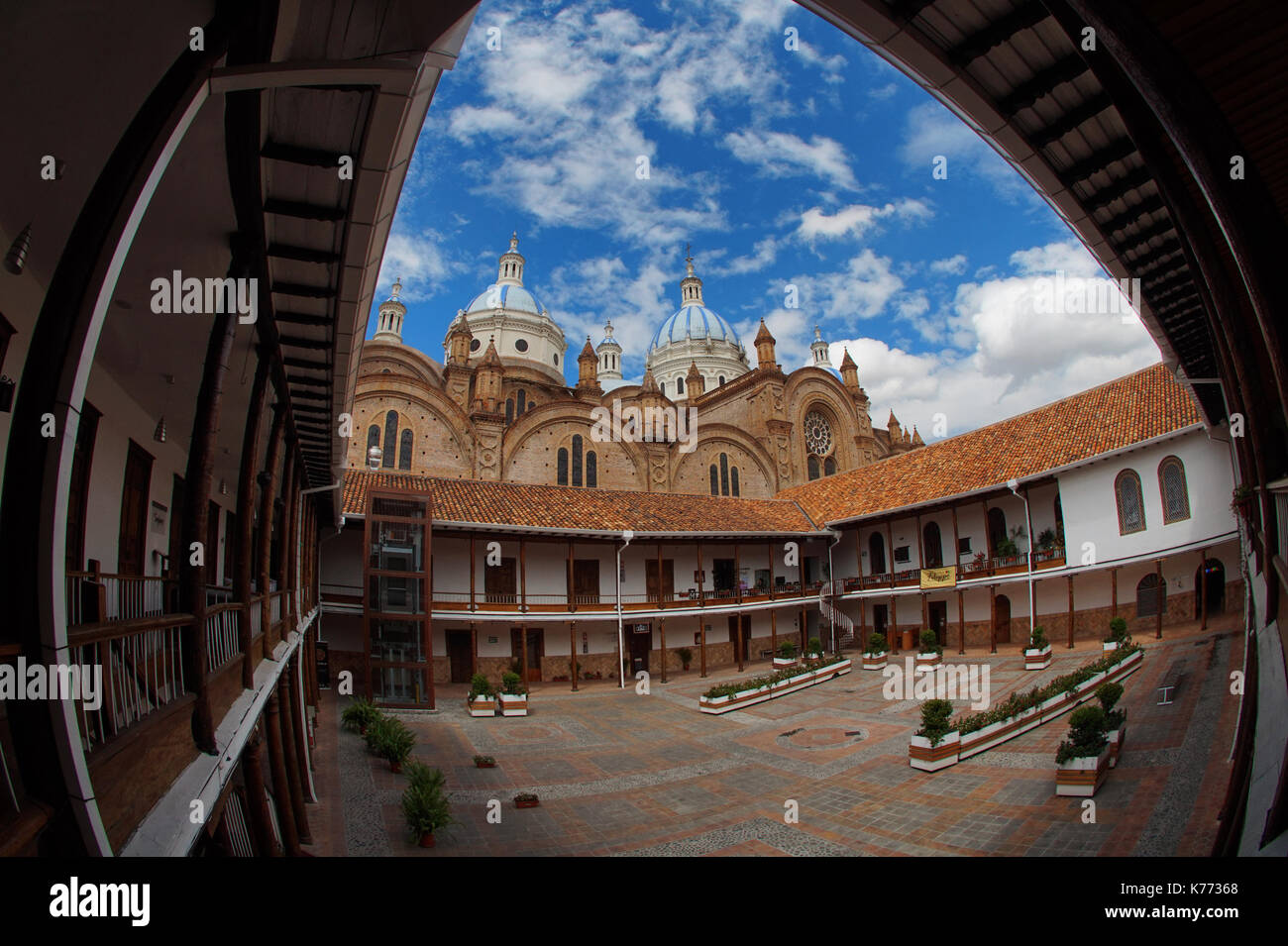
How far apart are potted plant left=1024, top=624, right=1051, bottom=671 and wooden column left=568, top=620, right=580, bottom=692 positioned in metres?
13.2

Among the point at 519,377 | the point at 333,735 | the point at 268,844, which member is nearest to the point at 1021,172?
the point at 268,844

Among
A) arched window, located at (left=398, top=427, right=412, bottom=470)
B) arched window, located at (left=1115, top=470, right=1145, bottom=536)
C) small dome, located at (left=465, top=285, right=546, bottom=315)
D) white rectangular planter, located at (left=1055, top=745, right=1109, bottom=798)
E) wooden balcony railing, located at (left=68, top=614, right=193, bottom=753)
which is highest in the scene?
small dome, located at (left=465, top=285, right=546, bottom=315)

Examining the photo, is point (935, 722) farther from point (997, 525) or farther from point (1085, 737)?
point (997, 525)

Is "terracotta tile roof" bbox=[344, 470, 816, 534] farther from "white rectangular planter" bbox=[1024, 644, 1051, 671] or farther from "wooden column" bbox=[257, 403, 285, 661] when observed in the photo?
"wooden column" bbox=[257, 403, 285, 661]

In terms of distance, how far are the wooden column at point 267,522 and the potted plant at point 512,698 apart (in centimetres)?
980

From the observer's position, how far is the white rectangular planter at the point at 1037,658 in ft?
55.6

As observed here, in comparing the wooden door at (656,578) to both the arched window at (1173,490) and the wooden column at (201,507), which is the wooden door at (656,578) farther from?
the wooden column at (201,507)

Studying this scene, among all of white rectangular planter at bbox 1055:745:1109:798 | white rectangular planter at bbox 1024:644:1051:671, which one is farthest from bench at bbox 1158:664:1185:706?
white rectangular planter at bbox 1024:644:1051:671

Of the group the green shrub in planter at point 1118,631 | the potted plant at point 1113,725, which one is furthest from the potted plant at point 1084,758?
the green shrub in planter at point 1118,631

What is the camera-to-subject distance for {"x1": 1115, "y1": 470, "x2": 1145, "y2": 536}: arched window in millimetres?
18062

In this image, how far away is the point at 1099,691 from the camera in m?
9.99

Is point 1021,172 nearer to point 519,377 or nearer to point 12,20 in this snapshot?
point 12,20

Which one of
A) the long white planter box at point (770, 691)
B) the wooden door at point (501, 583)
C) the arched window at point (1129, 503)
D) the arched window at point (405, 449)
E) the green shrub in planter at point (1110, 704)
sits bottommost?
the long white planter box at point (770, 691)

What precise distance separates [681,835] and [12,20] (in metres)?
9.64
